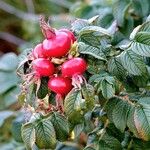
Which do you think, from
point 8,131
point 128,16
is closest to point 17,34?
point 8,131

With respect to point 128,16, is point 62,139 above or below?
below

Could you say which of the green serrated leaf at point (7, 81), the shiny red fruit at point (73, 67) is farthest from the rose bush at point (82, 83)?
the green serrated leaf at point (7, 81)

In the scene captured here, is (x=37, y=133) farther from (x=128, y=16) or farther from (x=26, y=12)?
(x=26, y=12)

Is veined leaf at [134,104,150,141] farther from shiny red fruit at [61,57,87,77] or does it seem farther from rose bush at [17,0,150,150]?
shiny red fruit at [61,57,87,77]

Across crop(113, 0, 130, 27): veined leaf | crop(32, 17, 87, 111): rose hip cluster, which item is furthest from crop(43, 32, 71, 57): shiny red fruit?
crop(113, 0, 130, 27): veined leaf

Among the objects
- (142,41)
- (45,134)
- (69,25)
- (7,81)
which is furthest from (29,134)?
(7,81)

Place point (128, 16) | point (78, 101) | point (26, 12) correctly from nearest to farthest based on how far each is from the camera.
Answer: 1. point (78, 101)
2. point (128, 16)
3. point (26, 12)

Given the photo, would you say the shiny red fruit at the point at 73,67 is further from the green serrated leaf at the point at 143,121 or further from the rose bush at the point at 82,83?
the green serrated leaf at the point at 143,121
